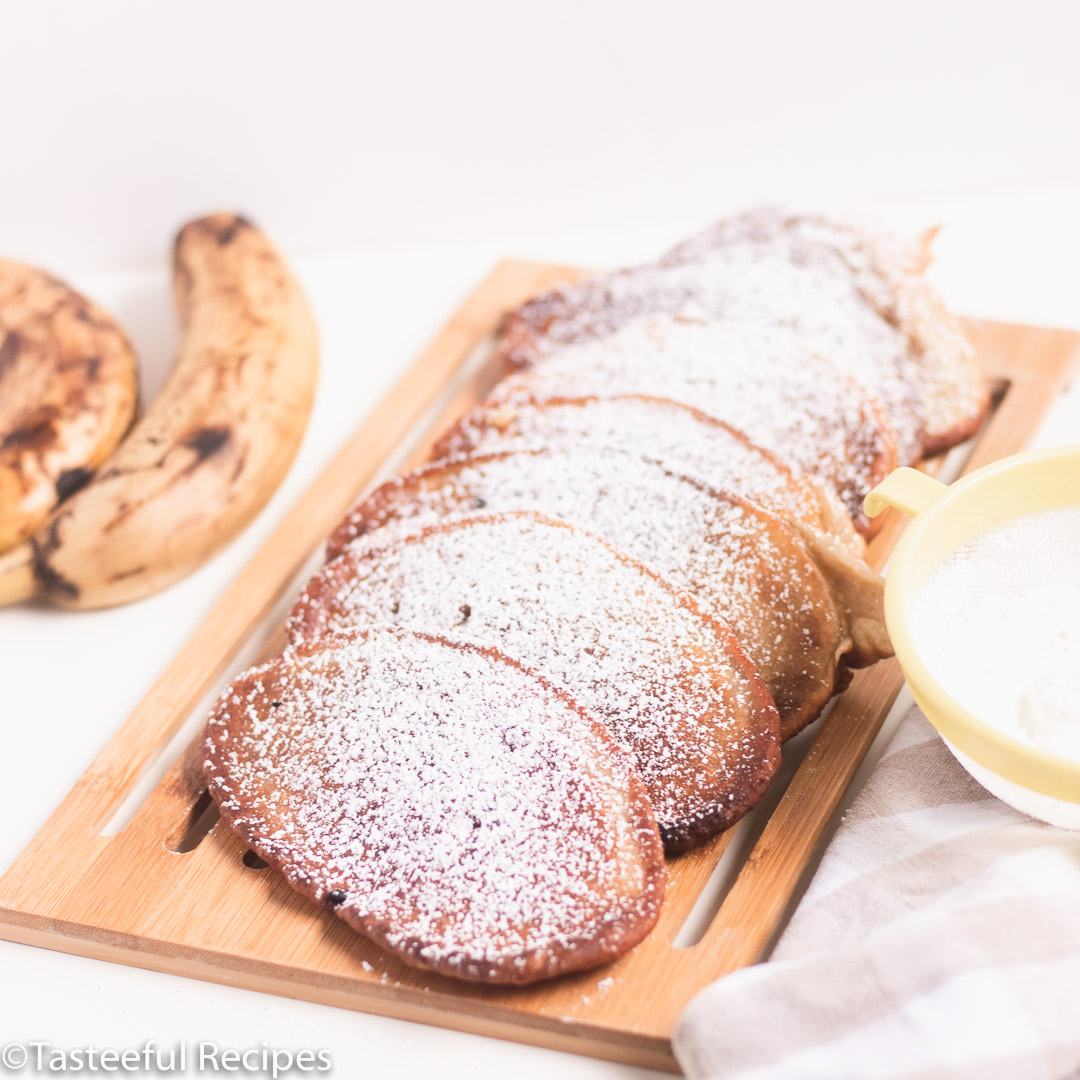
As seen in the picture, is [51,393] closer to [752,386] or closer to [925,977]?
[752,386]

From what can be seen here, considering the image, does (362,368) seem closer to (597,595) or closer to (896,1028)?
(597,595)

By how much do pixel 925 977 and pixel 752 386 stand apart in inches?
34.7

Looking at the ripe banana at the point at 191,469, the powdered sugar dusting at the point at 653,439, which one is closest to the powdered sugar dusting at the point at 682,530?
the powdered sugar dusting at the point at 653,439

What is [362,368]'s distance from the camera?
7.57ft

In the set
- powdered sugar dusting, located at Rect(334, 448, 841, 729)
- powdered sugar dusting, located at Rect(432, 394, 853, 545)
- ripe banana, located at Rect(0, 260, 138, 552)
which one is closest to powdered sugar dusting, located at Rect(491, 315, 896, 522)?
powdered sugar dusting, located at Rect(432, 394, 853, 545)

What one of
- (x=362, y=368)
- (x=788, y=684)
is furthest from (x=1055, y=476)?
(x=362, y=368)

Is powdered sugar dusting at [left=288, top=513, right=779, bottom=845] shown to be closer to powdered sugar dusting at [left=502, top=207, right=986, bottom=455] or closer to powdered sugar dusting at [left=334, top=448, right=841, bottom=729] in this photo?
powdered sugar dusting at [left=334, top=448, right=841, bottom=729]

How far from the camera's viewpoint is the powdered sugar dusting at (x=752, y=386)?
166 cm

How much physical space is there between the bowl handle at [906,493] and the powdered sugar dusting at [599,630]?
8.6 inches

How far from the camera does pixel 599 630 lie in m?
1.39

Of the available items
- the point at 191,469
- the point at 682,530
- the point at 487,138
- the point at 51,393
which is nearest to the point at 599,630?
the point at 682,530

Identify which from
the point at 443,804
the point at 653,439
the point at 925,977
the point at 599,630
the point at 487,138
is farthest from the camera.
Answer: the point at 487,138

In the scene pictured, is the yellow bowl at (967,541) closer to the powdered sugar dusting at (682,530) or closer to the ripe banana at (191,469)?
the powdered sugar dusting at (682,530)

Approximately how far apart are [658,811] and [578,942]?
7.1 inches
